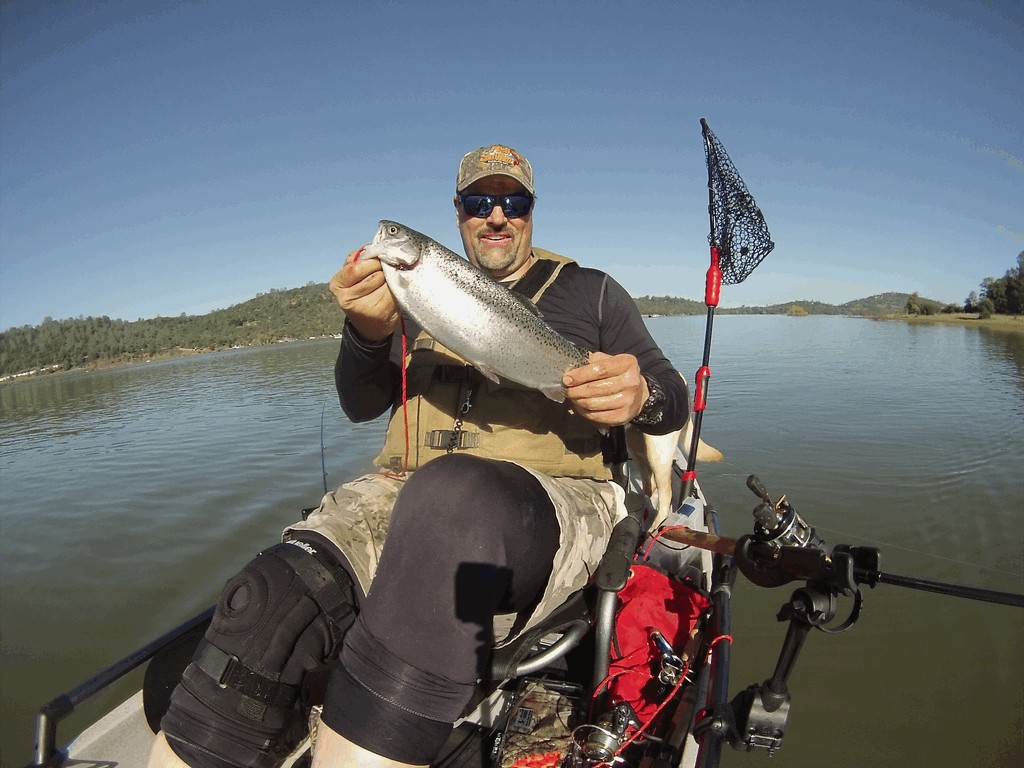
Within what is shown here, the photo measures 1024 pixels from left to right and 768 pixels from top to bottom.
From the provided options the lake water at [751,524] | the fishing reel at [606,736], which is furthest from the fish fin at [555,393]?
the lake water at [751,524]

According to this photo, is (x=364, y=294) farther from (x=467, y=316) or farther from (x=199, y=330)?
(x=199, y=330)

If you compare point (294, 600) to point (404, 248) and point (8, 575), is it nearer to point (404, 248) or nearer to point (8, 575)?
point (404, 248)

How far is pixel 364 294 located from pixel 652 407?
1579 millimetres

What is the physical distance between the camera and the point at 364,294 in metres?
2.69

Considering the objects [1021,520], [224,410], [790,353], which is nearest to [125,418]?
[224,410]

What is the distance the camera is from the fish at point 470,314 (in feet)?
8.96

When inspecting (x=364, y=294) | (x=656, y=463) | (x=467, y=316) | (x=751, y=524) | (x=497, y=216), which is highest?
(x=497, y=216)

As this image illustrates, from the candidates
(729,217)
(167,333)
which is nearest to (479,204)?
(729,217)

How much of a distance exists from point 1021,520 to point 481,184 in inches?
367

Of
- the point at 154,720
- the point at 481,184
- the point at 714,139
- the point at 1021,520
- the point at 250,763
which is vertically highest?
the point at 714,139

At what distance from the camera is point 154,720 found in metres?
2.65

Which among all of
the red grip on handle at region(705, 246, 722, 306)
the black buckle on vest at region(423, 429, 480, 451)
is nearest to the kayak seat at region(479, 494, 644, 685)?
the black buckle on vest at region(423, 429, 480, 451)

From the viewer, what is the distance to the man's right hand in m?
2.60

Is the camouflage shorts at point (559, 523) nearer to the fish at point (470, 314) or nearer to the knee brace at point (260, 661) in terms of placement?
the knee brace at point (260, 661)
